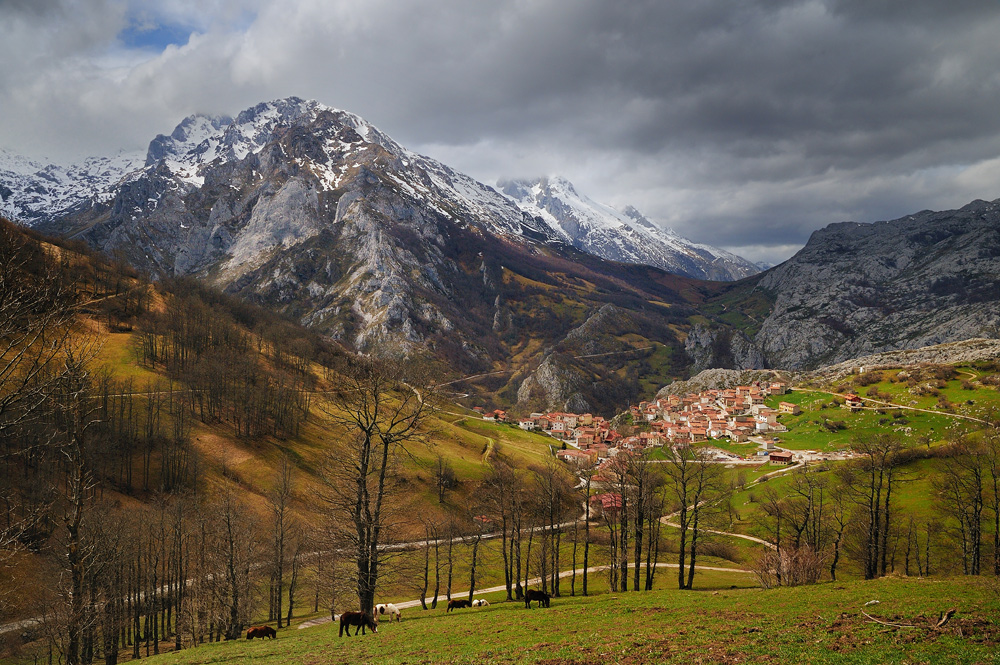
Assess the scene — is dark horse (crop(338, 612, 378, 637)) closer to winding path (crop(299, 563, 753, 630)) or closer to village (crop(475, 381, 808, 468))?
winding path (crop(299, 563, 753, 630))

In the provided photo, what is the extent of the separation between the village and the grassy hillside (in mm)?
67365

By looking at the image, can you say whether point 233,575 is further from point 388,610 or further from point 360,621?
point 360,621

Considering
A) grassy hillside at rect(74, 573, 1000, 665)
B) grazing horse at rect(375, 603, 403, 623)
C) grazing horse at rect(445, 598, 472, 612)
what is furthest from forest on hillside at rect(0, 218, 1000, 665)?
grassy hillside at rect(74, 573, 1000, 665)

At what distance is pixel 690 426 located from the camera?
424ft

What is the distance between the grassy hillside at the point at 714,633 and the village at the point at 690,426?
→ 67.4 meters

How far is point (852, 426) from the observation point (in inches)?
3984

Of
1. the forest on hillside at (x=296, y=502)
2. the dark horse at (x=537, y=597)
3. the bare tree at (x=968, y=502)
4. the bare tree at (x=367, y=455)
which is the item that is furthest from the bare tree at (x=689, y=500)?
the bare tree at (x=367, y=455)

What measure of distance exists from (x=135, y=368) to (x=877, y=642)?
118 meters

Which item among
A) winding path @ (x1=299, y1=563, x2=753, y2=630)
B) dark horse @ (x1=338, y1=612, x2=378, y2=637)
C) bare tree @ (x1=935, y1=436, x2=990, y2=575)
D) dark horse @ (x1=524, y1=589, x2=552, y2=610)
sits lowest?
winding path @ (x1=299, y1=563, x2=753, y2=630)

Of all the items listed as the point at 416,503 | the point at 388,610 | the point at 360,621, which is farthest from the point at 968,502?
the point at 416,503

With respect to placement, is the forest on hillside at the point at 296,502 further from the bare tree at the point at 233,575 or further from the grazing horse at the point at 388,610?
the grazing horse at the point at 388,610

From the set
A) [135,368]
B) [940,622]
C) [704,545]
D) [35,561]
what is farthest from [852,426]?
[135,368]

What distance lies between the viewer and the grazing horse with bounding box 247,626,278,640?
33.1 m

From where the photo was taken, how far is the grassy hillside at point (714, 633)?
49.3 ft
